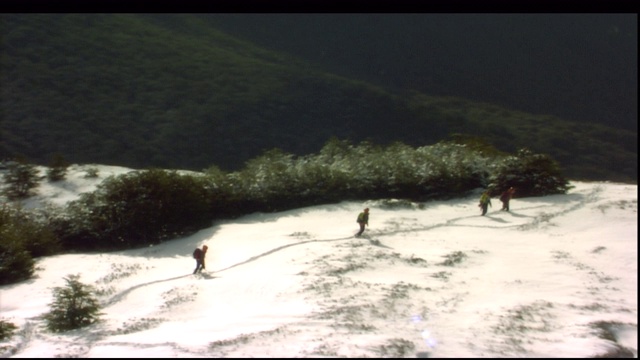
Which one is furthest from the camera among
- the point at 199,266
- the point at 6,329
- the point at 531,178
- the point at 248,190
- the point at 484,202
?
the point at 531,178

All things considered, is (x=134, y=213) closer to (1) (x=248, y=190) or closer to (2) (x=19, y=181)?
(1) (x=248, y=190)

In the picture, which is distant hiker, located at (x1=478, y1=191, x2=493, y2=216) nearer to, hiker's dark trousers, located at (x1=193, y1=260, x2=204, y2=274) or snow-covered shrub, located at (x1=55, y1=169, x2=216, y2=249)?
snow-covered shrub, located at (x1=55, y1=169, x2=216, y2=249)

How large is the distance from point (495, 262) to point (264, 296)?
5337 mm

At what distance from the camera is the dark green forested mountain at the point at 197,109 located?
3347 cm

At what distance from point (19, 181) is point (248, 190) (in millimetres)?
7998

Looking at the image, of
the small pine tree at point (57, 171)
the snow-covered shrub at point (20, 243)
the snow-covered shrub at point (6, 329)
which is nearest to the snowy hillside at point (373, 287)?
the snow-covered shrub at point (6, 329)

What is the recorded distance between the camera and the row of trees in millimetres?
18562

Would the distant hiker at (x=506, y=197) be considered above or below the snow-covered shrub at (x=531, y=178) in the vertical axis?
below

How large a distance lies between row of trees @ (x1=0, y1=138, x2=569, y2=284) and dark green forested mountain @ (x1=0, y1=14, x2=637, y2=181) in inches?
379

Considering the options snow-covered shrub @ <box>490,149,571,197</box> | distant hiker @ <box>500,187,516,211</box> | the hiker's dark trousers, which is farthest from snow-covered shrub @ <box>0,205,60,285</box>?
snow-covered shrub @ <box>490,149,571,197</box>

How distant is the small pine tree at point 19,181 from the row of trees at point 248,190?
0.66 feet

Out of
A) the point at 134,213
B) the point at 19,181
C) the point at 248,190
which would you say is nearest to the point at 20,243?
the point at 134,213

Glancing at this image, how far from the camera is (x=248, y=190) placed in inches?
853

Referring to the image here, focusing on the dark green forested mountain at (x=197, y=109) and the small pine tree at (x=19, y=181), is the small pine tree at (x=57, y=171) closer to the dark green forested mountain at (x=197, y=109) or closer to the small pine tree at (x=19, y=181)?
the small pine tree at (x=19, y=181)
